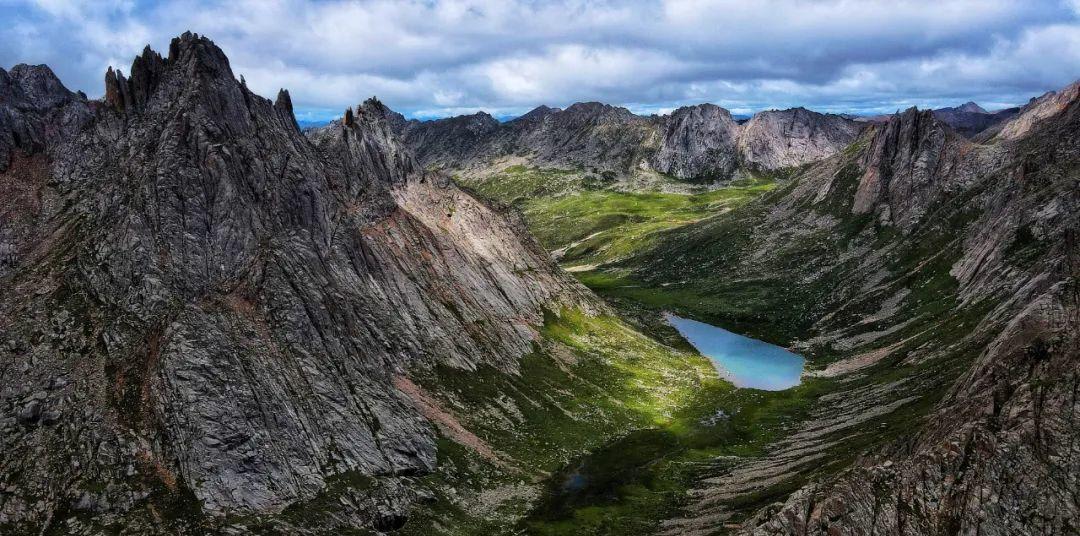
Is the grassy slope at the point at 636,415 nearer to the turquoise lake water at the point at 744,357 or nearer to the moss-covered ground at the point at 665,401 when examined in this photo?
the moss-covered ground at the point at 665,401

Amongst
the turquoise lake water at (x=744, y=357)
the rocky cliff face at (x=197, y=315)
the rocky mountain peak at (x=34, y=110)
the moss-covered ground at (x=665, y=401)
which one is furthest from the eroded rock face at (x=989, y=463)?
the rocky mountain peak at (x=34, y=110)

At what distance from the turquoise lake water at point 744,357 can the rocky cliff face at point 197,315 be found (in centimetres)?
5023

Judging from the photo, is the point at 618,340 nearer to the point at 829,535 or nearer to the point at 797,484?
the point at 797,484

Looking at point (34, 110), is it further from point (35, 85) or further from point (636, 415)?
point (636, 415)

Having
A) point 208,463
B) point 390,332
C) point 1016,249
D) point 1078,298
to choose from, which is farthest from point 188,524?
point 1016,249

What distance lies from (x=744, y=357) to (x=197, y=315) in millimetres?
115141

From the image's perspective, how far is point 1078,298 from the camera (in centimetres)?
6319

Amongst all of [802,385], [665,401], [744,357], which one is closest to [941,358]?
[802,385]

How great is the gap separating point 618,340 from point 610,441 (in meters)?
41.6

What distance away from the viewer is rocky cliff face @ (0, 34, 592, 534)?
57.3 metres

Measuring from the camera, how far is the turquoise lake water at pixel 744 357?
134 m

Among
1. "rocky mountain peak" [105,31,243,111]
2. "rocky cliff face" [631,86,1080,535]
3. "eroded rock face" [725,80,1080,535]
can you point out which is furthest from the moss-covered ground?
"rocky mountain peak" [105,31,243,111]

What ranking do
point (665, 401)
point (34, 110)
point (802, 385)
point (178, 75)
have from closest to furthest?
point (34, 110), point (178, 75), point (665, 401), point (802, 385)

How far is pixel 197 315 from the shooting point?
222ft
